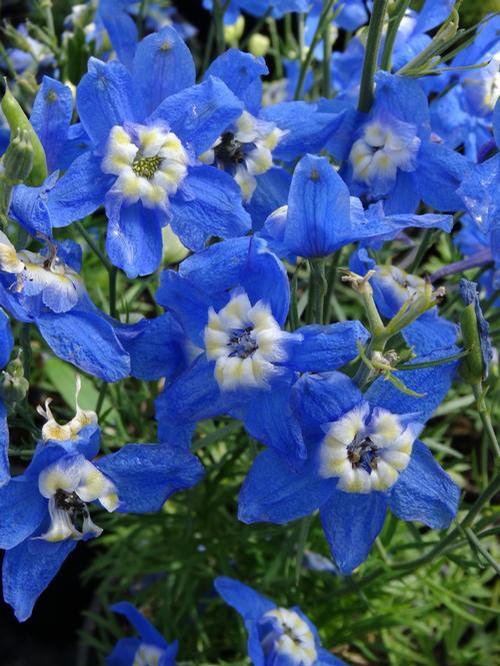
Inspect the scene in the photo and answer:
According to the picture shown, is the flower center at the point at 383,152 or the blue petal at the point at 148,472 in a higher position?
the flower center at the point at 383,152

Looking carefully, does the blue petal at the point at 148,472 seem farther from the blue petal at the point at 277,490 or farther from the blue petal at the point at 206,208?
the blue petal at the point at 206,208

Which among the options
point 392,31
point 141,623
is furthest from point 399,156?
point 141,623

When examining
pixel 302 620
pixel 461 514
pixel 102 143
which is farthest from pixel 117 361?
pixel 461 514

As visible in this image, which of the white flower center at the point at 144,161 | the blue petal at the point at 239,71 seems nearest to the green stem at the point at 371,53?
the blue petal at the point at 239,71

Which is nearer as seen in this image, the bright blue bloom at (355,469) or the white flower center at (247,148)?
the bright blue bloom at (355,469)

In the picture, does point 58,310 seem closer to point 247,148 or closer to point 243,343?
point 243,343
